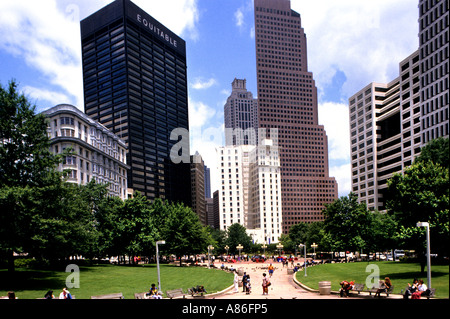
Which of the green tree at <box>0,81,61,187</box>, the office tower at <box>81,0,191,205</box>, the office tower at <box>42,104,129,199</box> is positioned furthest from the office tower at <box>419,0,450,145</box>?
the office tower at <box>42,104,129,199</box>

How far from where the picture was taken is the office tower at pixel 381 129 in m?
7.64

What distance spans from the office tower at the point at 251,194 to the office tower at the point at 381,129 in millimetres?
99449

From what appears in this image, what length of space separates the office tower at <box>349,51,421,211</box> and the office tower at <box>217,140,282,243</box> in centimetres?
9945

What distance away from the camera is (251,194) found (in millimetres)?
133375

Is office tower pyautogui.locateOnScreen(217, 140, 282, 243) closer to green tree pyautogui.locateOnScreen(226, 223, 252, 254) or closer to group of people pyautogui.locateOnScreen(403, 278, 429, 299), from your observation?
green tree pyautogui.locateOnScreen(226, 223, 252, 254)

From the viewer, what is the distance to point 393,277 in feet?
66.8

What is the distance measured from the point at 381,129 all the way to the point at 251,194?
125059 millimetres

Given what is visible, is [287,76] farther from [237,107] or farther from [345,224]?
[345,224]

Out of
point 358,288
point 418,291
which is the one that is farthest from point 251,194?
point 418,291

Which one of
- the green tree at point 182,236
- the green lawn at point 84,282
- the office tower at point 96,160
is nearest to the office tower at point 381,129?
the green lawn at point 84,282

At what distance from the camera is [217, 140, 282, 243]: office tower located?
376 feet

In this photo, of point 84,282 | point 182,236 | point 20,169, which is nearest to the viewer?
point 84,282

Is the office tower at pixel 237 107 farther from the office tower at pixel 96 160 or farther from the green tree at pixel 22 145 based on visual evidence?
the office tower at pixel 96 160
